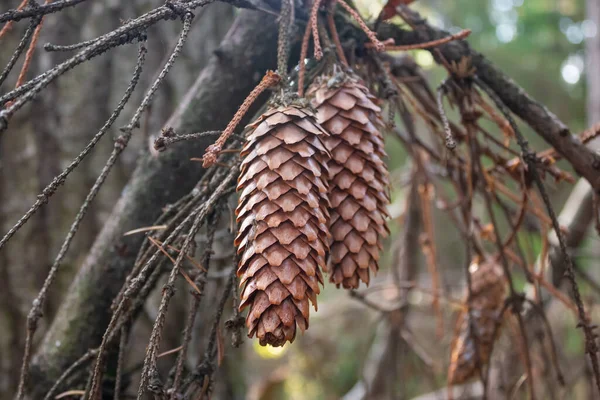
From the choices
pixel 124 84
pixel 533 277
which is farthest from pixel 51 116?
pixel 533 277

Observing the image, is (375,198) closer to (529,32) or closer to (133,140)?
(133,140)

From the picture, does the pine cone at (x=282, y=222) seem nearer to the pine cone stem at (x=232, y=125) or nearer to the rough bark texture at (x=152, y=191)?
the pine cone stem at (x=232, y=125)

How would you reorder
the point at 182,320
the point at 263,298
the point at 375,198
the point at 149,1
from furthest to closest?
the point at 149,1, the point at 182,320, the point at 375,198, the point at 263,298

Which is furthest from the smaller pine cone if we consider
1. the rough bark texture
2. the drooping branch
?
the rough bark texture

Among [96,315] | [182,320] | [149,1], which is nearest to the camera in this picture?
[96,315]

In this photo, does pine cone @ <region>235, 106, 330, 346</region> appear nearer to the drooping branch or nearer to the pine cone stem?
the pine cone stem

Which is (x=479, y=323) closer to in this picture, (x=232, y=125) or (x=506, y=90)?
(x=506, y=90)

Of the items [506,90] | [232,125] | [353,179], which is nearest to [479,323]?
[506,90]

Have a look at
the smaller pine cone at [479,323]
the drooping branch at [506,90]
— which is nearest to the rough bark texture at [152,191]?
the drooping branch at [506,90]
